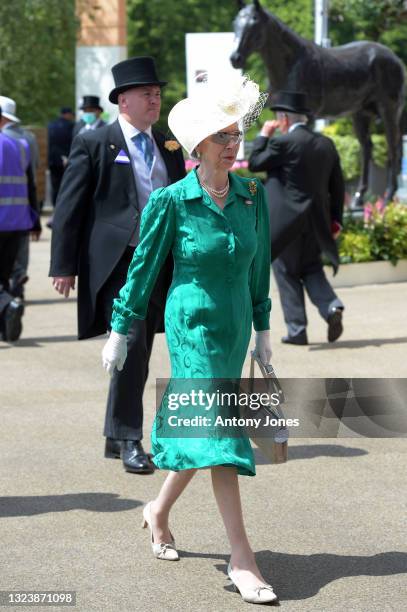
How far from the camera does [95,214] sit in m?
7.09

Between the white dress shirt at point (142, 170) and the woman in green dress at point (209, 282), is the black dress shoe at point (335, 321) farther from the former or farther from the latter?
the woman in green dress at point (209, 282)

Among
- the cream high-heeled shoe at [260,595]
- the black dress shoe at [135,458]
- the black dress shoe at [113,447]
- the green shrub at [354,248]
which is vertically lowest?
the green shrub at [354,248]

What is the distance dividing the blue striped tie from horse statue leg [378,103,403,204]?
1003 cm

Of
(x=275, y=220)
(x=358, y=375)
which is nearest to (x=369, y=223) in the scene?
(x=275, y=220)

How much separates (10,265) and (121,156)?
528 centimetres

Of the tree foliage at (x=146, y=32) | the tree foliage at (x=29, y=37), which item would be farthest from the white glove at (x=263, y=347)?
the tree foliage at (x=29, y=37)

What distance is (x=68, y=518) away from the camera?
6051 millimetres

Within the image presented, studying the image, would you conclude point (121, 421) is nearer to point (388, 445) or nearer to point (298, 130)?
point (388, 445)

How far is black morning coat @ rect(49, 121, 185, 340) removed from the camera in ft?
23.0

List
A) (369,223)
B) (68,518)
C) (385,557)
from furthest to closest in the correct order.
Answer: (369,223)
(68,518)
(385,557)

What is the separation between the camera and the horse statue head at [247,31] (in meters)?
14.5

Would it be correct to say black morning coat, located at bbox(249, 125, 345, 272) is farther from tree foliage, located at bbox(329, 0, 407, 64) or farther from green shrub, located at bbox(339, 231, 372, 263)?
tree foliage, located at bbox(329, 0, 407, 64)

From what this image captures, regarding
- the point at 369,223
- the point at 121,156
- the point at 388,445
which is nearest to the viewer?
the point at 121,156

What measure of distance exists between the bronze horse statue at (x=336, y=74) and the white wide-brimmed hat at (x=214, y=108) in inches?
381
